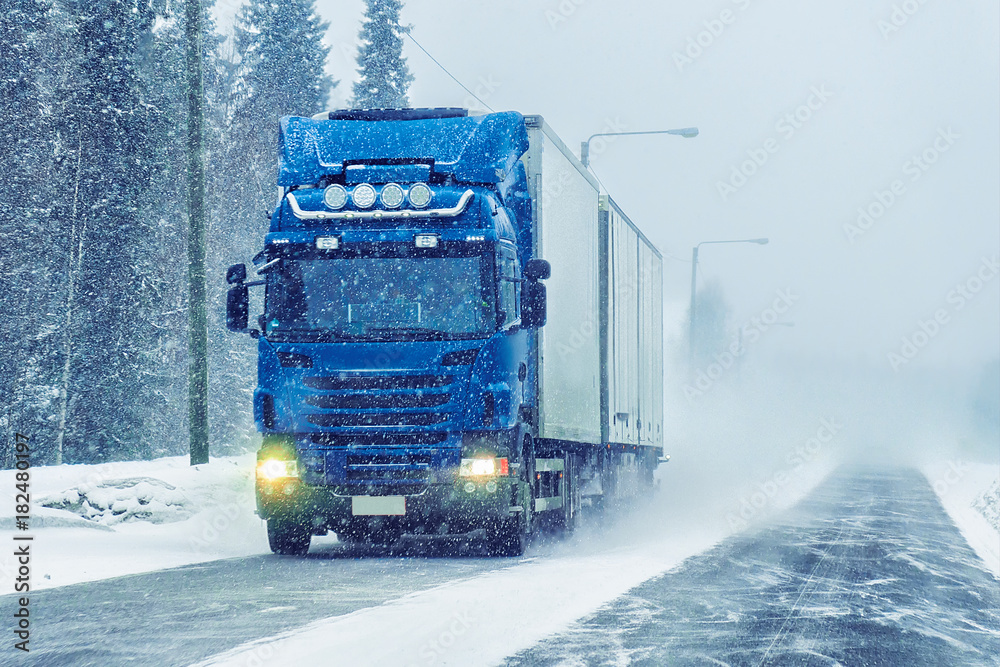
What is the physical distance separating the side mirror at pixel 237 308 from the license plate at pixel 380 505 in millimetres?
1974

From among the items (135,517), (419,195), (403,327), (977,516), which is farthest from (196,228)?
(977,516)

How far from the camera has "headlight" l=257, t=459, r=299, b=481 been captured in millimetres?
12000

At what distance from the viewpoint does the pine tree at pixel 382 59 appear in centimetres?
5294

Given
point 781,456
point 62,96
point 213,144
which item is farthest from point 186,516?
point 781,456

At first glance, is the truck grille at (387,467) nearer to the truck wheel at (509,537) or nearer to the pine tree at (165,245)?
the truck wheel at (509,537)

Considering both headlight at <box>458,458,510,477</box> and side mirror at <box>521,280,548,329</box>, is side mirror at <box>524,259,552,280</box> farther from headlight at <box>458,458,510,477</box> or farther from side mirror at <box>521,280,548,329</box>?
headlight at <box>458,458,510,477</box>

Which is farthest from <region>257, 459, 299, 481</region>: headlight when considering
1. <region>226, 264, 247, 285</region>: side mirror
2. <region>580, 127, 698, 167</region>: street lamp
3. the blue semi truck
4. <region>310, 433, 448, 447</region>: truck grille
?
<region>580, 127, 698, 167</region>: street lamp

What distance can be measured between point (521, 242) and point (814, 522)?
31.4ft

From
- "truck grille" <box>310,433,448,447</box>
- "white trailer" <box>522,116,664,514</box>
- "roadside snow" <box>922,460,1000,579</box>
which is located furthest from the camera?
"roadside snow" <box>922,460,1000,579</box>

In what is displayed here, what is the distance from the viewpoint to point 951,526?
70.9 feet

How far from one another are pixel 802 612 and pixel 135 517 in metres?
9.29

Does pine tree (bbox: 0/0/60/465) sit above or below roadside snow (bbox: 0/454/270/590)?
above

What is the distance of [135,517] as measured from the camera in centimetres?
1588

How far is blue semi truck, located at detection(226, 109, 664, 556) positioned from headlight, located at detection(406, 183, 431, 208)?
0.06 ft
